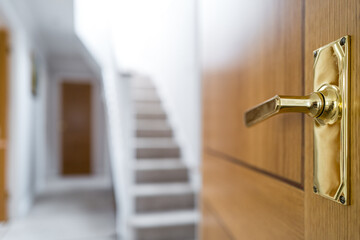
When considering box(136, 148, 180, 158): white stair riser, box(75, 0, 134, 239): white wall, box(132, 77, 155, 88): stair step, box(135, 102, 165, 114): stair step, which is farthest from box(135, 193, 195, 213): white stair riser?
box(132, 77, 155, 88): stair step

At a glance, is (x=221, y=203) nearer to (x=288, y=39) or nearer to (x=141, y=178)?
(x=288, y=39)

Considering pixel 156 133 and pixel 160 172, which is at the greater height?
pixel 156 133

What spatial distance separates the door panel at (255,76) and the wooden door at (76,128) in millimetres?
4896

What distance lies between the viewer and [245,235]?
0.50 meters

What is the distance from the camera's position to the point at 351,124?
0.26 m

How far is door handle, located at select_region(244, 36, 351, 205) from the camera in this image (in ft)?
0.88

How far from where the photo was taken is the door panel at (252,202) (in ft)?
1.20

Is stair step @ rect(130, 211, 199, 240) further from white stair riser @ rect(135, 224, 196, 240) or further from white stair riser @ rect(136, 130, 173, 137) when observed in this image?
white stair riser @ rect(136, 130, 173, 137)

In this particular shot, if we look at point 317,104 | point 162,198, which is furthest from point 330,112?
point 162,198

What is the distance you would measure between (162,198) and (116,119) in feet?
2.38

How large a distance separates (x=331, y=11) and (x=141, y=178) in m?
2.27

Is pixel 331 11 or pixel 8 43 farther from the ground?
pixel 8 43

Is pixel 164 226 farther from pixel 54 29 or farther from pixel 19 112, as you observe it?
pixel 54 29

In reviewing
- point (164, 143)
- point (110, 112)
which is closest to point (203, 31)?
point (110, 112)
